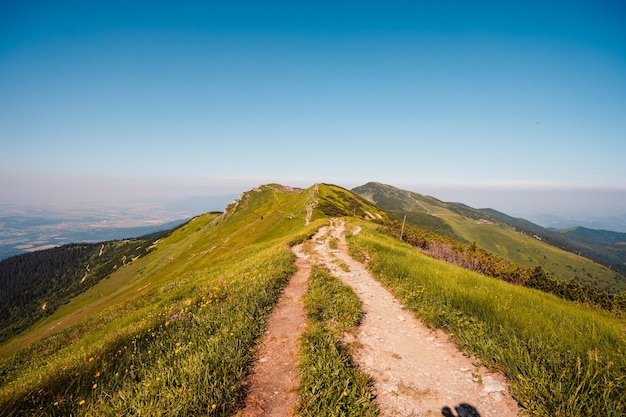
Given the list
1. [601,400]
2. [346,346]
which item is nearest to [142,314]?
[346,346]

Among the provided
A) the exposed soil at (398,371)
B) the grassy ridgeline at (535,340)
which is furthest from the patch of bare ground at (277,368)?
the grassy ridgeline at (535,340)

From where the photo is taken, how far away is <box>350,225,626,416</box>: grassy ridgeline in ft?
16.6

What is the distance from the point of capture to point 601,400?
4922mm

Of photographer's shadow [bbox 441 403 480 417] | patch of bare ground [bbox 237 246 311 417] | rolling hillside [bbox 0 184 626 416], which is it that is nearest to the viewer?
rolling hillside [bbox 0 184 626 416]

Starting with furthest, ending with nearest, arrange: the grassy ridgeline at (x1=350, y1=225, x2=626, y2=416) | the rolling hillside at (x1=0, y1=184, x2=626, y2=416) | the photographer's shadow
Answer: the photographer's shadow → the rolling hillside at (x1=0, y1=184, x2=626, y2=416) → the grassy ridgeline at (x1=350, y1=225, x2=626, y2=416)

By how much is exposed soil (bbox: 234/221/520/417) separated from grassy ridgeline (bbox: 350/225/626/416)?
1.58 feet

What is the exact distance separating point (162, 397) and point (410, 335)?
7136 millimetres

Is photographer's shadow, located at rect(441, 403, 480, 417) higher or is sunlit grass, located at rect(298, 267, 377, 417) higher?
sunlit grass, located at rect(298, 267, 377, 417)

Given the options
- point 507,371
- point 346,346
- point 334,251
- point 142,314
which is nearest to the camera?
point 507,371

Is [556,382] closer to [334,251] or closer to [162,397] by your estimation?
[162,397]

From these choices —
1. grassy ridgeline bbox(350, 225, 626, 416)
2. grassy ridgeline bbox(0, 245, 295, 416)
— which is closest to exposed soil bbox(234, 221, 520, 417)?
grassy ridgeline bbox(350, 225, 626, 416)

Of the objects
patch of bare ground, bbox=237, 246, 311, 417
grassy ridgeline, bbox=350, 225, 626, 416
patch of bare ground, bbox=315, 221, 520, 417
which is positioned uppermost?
grassy ridgeline, bbox=350, 225, 626, 416

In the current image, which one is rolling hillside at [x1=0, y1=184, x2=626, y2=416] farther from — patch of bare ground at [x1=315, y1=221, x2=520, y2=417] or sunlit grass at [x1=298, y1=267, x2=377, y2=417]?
patch of bare ground at [x1=315, y1=221, x2=520, y2=417]

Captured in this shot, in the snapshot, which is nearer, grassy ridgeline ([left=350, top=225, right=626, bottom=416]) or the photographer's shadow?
grassy ridgeline ([left=350, top=225, right=626, bottom=416])
